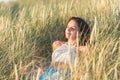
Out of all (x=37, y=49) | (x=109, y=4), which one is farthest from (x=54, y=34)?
(x=109, y=4)

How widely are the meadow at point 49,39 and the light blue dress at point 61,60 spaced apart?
62 millimetres

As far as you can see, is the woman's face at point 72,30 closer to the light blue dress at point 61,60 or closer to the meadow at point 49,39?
the light blue dress at point 61,60

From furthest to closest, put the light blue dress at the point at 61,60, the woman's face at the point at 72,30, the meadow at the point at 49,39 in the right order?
the woman's face at the point at 72,30 → the meadow at the point at 49,39 → the light blue dress at the point at 61,60

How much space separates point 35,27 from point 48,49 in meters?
0.32

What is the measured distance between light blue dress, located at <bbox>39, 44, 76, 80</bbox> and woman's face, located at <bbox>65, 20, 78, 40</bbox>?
0.33 feet

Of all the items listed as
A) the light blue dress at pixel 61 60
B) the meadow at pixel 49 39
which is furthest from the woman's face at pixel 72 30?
the meadow at pixel 49 39

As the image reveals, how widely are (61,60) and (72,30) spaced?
515mm

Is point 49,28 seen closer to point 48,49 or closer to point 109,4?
point 48,49

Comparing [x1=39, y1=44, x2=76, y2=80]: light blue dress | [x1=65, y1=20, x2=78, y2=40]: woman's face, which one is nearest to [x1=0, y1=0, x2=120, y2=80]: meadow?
[x1=39, y1=44, x2=76, y2=80]: light blue dress

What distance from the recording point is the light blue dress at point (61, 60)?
185 cm

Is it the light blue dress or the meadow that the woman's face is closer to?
the light blue dress

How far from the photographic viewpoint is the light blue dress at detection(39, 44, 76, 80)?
1855 millimetres

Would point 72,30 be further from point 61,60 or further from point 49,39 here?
point 49,39

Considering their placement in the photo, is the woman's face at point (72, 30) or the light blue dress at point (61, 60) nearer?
the light blue dress at point (61, 60)
